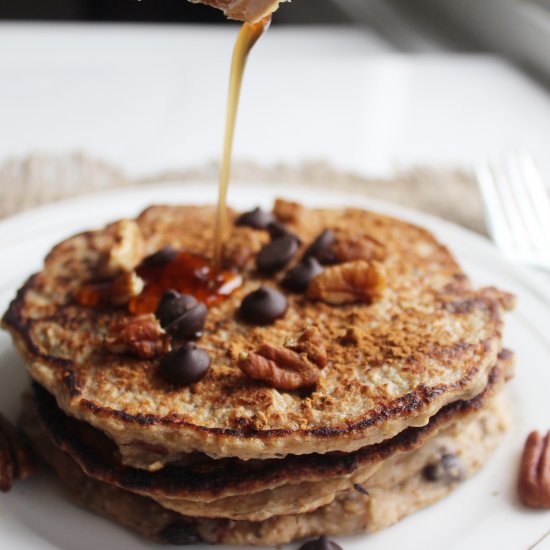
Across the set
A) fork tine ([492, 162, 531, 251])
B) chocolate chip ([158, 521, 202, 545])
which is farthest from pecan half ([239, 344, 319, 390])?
fork tine ([492, 162, 531, 251])

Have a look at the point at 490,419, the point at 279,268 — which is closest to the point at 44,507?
the point at 279,268

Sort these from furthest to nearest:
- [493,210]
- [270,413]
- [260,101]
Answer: [260,101], [493,210], [270,413]

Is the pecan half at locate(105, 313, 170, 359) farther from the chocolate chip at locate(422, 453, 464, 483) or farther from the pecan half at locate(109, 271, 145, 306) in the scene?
the chocolate chip at locate(422, 453, 464, 483)

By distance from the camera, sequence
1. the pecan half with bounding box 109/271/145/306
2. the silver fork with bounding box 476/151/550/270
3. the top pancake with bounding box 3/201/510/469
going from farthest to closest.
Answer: the silver fork with bounding box 476/151/550/270 < the pecan half with bounding box 109/271/145/306 < the top pancake with bounding box 3/201/510/469

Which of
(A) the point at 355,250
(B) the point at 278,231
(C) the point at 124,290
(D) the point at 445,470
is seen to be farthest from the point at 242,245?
(D) the point at 445,470

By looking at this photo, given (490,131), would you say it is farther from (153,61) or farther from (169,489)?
(169,489)

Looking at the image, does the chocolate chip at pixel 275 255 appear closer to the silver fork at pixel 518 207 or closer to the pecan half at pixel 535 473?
the pecan half at pixel 535 473

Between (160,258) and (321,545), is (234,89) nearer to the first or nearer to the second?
(160,258)

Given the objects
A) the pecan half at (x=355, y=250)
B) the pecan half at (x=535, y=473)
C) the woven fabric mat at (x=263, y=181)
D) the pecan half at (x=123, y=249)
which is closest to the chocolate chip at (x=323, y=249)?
the pecan half at (x=355, y=250)
